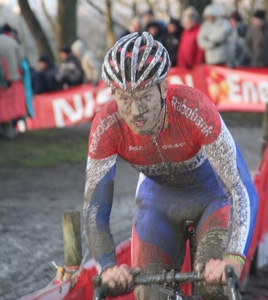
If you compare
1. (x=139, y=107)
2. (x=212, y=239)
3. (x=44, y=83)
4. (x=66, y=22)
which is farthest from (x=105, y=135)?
(x=66, y=22)

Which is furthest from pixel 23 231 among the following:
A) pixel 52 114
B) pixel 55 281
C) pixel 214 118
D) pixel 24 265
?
pixel 52 114

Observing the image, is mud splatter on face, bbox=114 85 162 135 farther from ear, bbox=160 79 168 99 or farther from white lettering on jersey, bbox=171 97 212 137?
white lettering on jersey, bbox=171 97 212 137

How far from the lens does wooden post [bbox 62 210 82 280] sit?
5.57 meters

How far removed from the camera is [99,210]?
4098 millimetres

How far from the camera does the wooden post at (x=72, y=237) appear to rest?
5570 millimetres

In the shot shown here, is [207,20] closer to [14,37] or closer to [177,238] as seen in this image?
[14,37]

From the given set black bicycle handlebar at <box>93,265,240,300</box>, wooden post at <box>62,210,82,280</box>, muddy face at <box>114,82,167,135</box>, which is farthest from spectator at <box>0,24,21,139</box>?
black bicycle handlebar at <box>93,265,240,300</box>

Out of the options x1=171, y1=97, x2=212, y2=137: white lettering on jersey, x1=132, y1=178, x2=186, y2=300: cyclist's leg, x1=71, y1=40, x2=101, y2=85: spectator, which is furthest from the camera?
x1=71, y1=40, x2=101, y2=85: spectator

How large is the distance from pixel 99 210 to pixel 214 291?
0.75 meters

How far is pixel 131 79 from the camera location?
386 centimetres

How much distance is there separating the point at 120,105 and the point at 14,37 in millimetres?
11944

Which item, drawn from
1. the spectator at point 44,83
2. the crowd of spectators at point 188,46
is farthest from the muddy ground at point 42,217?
the spectator at point 44,83

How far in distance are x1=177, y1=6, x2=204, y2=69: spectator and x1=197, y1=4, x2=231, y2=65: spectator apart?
0.20m

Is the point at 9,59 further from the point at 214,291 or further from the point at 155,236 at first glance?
the point at 214,291
